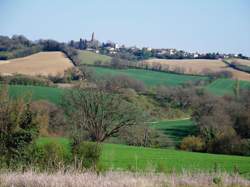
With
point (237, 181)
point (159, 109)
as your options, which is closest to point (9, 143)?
point (237, 181)

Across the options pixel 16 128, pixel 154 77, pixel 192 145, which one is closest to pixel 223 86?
pixel 154 77

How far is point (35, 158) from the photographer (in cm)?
1415

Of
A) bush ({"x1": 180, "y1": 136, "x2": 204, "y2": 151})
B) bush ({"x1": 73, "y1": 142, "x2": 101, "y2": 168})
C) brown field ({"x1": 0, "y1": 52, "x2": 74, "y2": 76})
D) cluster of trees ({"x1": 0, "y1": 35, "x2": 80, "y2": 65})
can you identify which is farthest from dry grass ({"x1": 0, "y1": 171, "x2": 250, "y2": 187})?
cluster of trees ({"x1": 0, "y1": 35, "x2": 80, "y2": 65})

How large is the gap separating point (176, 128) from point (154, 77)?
2445 centimetres

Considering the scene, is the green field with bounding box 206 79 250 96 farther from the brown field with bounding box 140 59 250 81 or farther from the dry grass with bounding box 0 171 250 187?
the dry grass with bounding box 0 171 250 187

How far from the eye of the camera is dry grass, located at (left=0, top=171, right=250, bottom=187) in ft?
27.9

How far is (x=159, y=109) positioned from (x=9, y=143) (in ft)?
190

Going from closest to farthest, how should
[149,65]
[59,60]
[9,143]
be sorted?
[9,143]
[59,60]
[149,65]

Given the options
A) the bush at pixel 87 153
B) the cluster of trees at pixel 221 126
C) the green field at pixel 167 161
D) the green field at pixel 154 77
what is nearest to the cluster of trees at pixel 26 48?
the green field at pixel 154 77

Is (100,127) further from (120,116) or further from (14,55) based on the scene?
(14,55)

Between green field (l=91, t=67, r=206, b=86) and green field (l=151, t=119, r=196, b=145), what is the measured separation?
14.0 metres

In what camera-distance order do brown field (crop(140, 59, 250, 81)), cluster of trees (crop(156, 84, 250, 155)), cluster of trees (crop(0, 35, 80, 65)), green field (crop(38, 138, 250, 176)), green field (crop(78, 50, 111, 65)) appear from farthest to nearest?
brown field (crop(140, 59, 250, 81)), green field (crop(78, 50, 111, 65)), cluster of trees (crop(0, 35, 80, 65)), cluster of trees (crop(156, 84, 250, 155)), green field (crop(38, 138, 250, 176))

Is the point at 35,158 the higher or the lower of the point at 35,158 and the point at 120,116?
the higher

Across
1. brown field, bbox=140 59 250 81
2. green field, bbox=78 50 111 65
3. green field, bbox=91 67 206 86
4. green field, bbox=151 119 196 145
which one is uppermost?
green field, bbox=78 50 111 65
